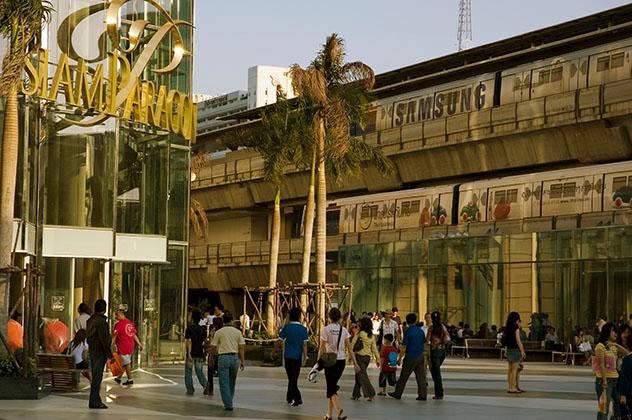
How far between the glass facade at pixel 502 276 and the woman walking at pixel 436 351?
20.4 meters

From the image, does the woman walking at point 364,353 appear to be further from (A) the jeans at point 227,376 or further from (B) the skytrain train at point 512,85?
(B) the skytrain train at point 512,85

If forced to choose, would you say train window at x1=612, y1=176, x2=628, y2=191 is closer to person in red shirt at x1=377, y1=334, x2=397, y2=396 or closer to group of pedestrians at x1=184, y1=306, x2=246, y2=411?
person in red shirt at x1=377, y1=334, x2=397, y2=396

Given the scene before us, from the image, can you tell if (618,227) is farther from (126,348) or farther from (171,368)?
(126,348)

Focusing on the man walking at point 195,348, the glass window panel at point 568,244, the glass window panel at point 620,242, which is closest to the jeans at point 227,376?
the man walking at point 195,348

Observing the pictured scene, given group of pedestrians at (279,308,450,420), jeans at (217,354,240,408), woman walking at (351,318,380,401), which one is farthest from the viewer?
woman walking at (351,318,380,401)

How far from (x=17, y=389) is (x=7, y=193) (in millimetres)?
3431

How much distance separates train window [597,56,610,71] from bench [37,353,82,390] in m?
31.9

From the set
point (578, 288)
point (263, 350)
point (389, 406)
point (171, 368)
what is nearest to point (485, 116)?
point (578, 288)

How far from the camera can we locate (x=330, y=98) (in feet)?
143

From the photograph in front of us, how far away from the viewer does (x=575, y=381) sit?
3284 centimetres

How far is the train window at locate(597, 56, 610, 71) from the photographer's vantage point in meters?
52.2

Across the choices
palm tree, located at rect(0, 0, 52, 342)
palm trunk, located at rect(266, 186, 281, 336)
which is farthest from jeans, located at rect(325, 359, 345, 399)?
palm trunk, located at rect(266, 186, 281, 336)

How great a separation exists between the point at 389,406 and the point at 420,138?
42.8m

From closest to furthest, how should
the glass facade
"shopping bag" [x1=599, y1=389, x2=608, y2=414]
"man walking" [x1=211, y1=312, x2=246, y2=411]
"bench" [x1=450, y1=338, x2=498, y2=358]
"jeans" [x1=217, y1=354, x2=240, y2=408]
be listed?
1. "shopping bag" [x1=599, y1=389, x2=608, y2=414]
2. "jeans" [x1=217, y1=354, x2=240, y2=408]
3. "man walking" [x1=211, y1=312, x2=246, y2=411]
4. the glass facade
5. "bench" [x1=450, y1=338, x2=498, y2=358]
